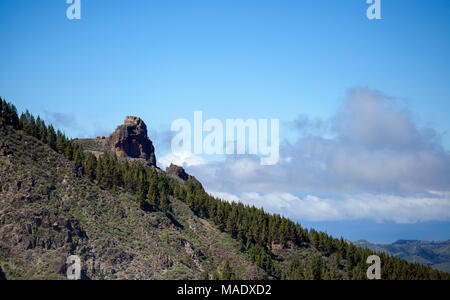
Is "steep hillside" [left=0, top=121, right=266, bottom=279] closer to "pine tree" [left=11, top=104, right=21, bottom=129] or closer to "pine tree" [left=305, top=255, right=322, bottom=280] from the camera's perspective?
"pine tree" [left=11, top=104, right=21, bottom=129]

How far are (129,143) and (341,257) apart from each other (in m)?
103

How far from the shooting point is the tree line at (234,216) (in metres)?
124

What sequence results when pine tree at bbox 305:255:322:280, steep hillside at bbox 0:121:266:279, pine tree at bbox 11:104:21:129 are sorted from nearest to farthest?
steep hillside at bbox 0:121:266:279, pine tree at bbox 305:255:322:280, pine tree at bbox 11:104:21:129

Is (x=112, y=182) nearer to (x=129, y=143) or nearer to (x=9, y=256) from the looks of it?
(x=9, y=256)

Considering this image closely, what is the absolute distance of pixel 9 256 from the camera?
309 feet

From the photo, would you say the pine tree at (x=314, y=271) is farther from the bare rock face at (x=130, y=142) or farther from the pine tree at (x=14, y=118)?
the bare rock face at (x=130, y=142)

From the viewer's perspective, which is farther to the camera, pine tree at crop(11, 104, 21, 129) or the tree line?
pine tree at crop(11, 104, 21, 129)

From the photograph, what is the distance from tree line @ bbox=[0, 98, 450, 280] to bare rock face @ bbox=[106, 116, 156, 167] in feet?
149

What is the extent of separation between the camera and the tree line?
12394cm

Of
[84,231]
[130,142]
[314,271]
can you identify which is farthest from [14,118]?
[314,271]

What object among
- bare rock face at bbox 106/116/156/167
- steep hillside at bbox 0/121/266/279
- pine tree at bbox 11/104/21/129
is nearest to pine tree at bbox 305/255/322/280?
steep hillside at bbox 0/121/266/279

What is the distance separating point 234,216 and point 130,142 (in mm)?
73967

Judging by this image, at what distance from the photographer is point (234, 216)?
457ft
